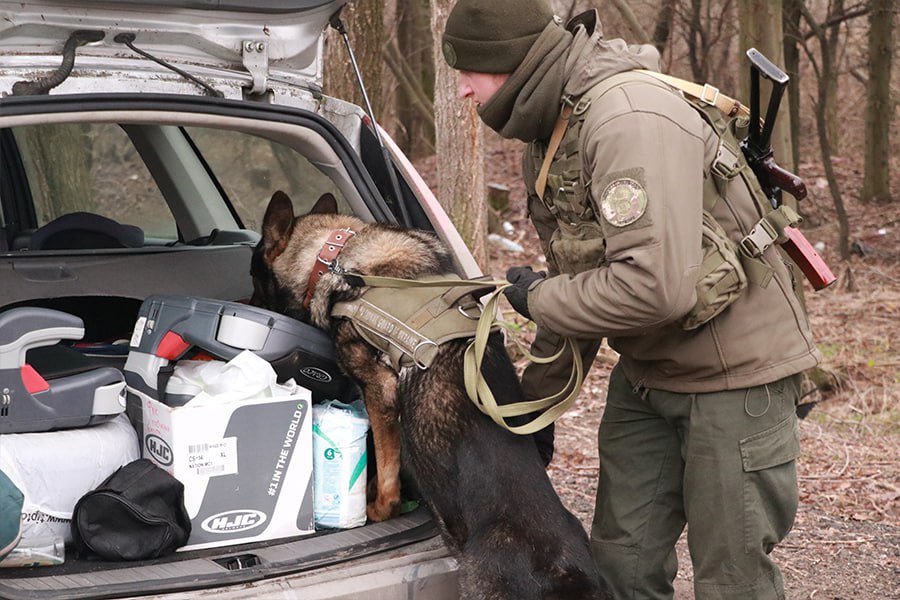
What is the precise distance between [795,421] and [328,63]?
379cm

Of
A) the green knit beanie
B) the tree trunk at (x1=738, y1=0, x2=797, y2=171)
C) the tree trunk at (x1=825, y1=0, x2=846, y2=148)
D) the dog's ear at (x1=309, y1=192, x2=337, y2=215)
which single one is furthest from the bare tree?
the green knit beanie

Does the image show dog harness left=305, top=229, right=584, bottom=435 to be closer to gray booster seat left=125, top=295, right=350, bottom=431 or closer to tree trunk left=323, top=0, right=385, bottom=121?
gray booster seat left=125, top=295, right=350, bottom=431

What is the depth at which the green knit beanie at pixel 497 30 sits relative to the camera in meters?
2.49

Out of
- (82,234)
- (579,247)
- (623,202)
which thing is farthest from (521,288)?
(82,234)

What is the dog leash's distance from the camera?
268cm

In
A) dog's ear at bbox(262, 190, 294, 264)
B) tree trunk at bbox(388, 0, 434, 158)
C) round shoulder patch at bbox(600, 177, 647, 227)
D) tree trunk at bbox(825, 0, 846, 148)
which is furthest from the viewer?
tree trunk at bbox(388, 0, 434, 158)

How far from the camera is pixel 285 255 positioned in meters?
3.47

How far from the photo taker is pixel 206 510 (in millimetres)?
2717

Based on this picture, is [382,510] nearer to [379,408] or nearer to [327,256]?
[379,408]

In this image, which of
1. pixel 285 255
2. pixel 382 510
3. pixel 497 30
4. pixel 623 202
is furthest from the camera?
pixel 285 255

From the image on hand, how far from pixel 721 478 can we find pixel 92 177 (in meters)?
3.25

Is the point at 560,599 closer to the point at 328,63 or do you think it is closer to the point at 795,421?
the point at 795,421

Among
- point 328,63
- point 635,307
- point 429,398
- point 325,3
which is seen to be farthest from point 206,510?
point 328,63

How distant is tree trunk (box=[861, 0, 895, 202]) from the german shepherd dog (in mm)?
9597
